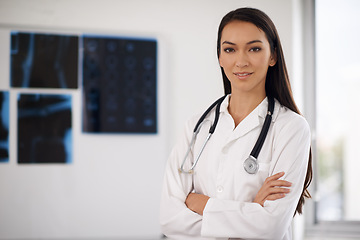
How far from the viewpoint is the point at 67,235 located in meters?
2.13

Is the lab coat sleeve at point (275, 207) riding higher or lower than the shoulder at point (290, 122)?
lower

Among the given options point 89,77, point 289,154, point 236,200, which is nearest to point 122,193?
point 89,77

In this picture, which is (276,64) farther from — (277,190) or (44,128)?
(44,128)

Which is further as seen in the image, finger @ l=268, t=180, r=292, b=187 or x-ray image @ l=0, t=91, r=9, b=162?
x-ray image @ l=0, t=91, r=9, b=162

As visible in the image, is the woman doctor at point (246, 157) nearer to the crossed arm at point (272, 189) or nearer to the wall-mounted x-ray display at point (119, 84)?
the crossed arm at point (272, 189)

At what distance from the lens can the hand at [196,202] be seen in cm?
127

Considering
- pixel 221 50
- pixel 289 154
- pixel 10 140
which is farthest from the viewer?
pixel 10 140

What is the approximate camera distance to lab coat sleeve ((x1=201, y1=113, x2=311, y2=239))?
3.78ft

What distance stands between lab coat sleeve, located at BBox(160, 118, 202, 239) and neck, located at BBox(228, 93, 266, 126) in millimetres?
188

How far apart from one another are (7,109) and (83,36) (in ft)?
1.91

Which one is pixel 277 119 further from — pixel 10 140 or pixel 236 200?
pixel 10 140

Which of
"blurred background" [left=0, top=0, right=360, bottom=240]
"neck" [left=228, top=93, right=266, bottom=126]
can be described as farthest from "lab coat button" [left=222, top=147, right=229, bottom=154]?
"blurred background" [left=0, top=0, right=360, bottom=240]

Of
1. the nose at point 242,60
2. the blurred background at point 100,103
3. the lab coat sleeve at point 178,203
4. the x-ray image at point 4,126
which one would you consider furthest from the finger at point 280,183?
the x-ray image at point 4,126

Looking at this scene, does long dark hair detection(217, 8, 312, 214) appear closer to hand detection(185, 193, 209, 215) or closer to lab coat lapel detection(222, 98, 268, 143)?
lab coat lapel detection(222, 98, 268, 143)
